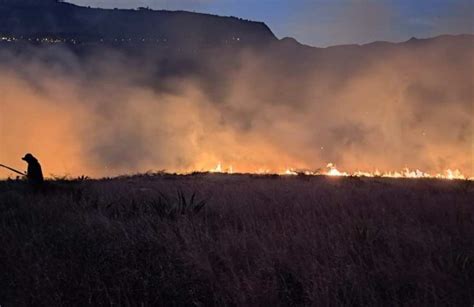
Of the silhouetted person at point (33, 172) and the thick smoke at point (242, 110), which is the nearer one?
the silhouetted person at point (33, 172)

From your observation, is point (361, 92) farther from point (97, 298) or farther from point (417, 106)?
point (97, 298)

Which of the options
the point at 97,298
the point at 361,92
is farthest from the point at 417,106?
the point at 97,298

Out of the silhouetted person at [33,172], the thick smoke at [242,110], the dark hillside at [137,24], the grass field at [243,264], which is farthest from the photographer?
the dark hillside at [137,24]

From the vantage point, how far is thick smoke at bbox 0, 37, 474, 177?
184 ft

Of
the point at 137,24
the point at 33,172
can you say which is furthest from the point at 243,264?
the point at 137,24

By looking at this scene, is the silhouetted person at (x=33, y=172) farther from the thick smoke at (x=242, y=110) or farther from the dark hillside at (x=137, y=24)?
the dark hillside at (x=137, y=24)

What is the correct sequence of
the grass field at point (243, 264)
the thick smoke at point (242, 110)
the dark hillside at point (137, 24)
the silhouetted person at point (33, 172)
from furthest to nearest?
the dark hillside at point (137, 24) < the thick smoke at point (242, 110) < the silhouetted person at point (33, 172) < the grass field at point (243, 264)

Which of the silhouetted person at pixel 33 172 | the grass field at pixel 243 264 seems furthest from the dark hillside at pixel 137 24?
the grass field at pixel 243 264

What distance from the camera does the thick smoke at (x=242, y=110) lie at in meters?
56.2

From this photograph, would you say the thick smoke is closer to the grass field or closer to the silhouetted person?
the silhouetted person

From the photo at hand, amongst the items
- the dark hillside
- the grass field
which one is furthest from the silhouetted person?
the dark hillside

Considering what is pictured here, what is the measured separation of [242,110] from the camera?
77.0 m

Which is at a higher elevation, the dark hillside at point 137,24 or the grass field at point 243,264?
the dark hillside at point 137,24

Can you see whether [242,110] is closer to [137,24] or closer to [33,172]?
[137,24]
